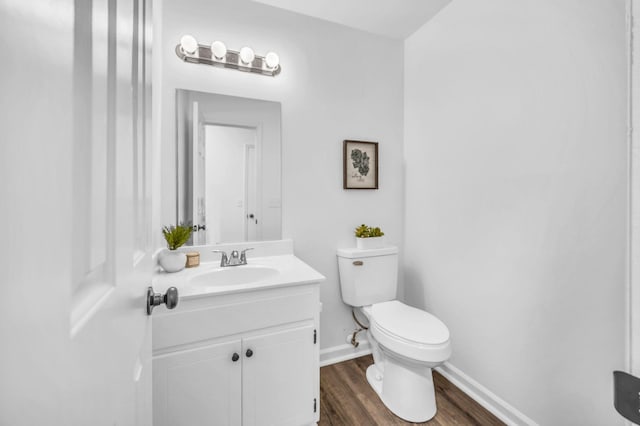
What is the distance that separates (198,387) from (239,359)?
19 centimetres

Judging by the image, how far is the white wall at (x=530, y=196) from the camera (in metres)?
1.13

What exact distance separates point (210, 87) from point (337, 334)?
1.89 m

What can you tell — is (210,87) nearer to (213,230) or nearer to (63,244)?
(213,230)

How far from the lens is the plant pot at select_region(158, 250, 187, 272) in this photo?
1442mm

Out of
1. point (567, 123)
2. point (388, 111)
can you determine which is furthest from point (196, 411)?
point (388, 111)

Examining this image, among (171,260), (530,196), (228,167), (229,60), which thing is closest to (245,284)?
(171,260)

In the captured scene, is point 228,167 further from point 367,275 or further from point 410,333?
point 410,333

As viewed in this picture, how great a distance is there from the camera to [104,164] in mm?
358

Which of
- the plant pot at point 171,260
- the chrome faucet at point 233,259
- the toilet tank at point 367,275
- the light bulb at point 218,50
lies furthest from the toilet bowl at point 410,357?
the light bulb at point 218,50

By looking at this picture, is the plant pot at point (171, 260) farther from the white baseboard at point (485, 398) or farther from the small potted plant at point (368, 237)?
the white baseboard at point (485, 398)

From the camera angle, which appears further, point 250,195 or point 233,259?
point 250,195

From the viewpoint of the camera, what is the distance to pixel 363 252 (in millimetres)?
1960

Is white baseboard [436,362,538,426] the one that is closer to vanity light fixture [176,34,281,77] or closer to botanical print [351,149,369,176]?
botanical print [351,149,369,176]

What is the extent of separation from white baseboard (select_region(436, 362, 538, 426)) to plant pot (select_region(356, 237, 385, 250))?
0.92 metres
